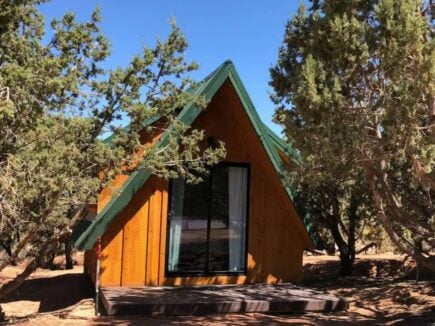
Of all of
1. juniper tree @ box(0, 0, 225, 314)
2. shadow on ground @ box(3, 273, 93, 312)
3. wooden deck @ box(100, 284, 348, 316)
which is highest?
juniper tree @ box(0, 0, 225, 314)

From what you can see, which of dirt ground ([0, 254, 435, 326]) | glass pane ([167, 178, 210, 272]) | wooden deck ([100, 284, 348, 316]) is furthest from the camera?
glass pane ([167, 178, 210, 272])

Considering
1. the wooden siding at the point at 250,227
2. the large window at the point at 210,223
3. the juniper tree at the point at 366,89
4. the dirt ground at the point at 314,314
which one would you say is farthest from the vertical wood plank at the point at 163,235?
the juniper tree at the point at 366,89

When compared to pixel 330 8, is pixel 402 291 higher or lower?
lower

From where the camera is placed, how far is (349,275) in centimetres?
1288

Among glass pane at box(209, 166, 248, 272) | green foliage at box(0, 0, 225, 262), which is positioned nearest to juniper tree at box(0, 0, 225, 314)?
green foliage at box(0, 0, 225, 262)

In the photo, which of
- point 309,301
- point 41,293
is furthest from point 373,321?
point 41,293

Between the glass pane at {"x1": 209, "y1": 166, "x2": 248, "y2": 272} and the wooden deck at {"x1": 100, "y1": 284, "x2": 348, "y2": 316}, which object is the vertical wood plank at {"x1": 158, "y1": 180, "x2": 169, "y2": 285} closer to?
the wooden deck at {"x1": 100, "y1": 284, "x2": 348, "y2": 316}

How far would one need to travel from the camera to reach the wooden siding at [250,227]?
953 cm

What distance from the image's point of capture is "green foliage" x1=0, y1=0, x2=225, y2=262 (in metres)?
5.82

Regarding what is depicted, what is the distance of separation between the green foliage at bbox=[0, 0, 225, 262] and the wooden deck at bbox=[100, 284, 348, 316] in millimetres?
1632

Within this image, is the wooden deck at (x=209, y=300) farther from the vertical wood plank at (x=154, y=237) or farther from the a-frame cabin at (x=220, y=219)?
the a-frame cabin at (x=220, y=219)

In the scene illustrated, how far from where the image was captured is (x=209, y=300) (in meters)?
8.38

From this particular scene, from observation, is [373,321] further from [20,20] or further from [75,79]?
[20,20]

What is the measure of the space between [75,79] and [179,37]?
1834mm
